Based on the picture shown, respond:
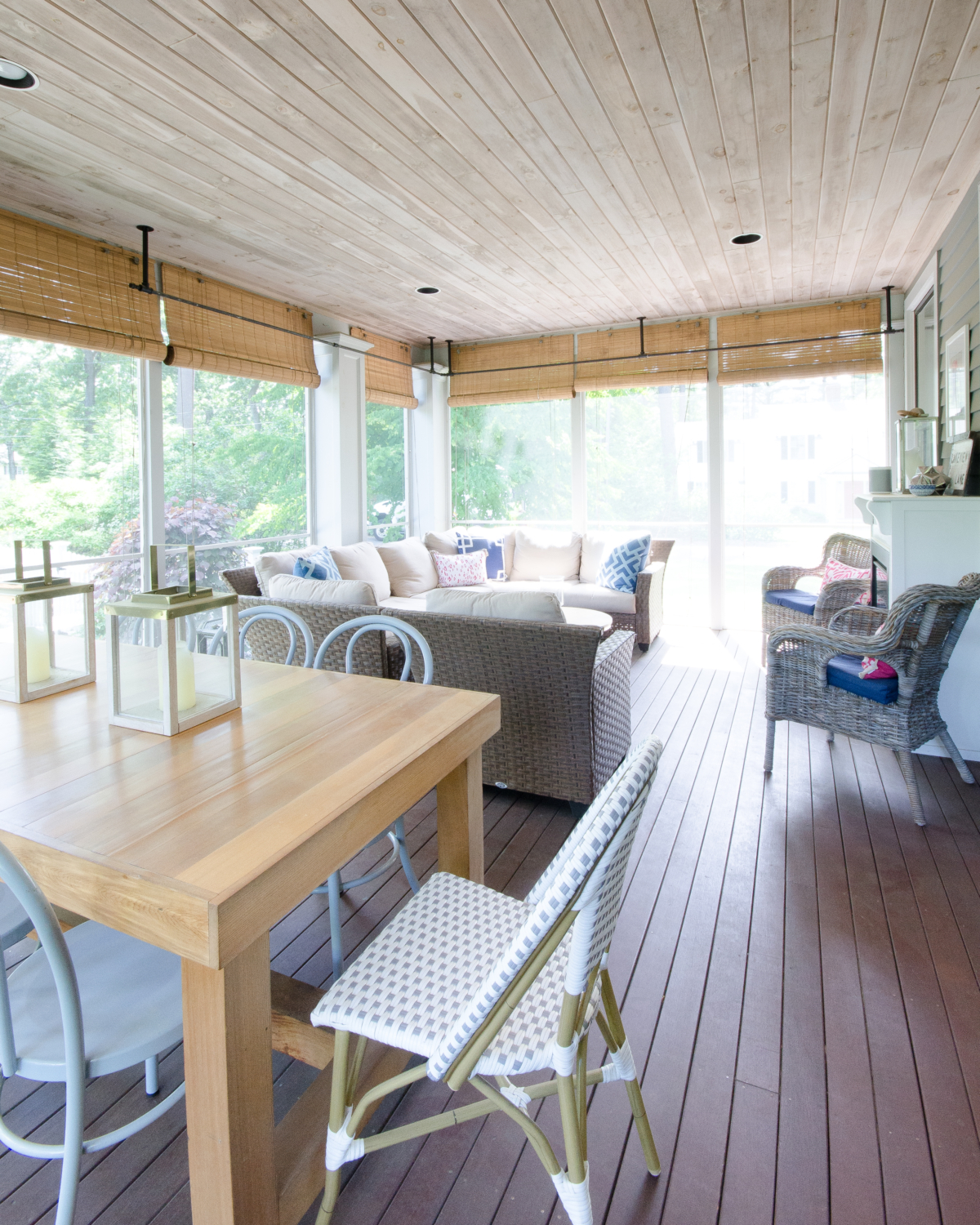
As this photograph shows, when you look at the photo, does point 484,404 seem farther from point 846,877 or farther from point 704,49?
point 846,877

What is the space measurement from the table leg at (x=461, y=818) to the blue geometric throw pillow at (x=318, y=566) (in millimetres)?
2571

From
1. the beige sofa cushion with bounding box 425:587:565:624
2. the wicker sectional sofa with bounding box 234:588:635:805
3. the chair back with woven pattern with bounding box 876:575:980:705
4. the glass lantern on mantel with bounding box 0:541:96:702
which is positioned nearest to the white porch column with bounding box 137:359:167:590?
the wicker sectional sofa with bounding box 234:588:635:805

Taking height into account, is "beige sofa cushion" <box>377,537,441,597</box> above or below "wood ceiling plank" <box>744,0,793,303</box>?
below

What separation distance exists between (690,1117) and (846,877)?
114 centimetres

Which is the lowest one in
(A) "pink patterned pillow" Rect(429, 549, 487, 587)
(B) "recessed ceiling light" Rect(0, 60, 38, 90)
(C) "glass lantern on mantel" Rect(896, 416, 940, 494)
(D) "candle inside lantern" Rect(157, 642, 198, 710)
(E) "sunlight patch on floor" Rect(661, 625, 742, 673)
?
(E) "sunlight patch on floor" Rect(661, 625, 742, 673)

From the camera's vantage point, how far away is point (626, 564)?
5434 millimetres

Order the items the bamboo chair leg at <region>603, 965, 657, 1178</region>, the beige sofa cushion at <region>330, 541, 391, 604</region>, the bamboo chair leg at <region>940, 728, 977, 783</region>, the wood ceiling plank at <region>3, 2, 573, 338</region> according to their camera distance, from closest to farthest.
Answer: the bamboo chair leg at <region>603, 965, 657, 1178</region>
the bamboo chair leg at <region>940, 728, 977, 783</region>
the wood ceiling plank at <region>3, 2, 573, 338</region>
the beige sofa cushion at <region>330, 541, 391, 604</region>

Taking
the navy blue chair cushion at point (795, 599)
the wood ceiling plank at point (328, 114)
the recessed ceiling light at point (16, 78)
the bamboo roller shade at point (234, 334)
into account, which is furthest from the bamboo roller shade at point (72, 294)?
the navy blue chair cushion at point (795, 599)

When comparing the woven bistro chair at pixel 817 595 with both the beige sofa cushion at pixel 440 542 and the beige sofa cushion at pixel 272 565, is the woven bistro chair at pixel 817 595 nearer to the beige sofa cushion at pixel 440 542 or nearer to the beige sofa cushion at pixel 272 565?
the beige sofa cushion at pixel 440 542

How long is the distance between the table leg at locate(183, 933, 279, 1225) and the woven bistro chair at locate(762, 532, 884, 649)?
152 inches

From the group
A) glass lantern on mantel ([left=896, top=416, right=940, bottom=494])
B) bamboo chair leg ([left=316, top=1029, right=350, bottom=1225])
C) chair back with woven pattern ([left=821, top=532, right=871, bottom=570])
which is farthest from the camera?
chair back with woven pattern ([left=821, top=532, right=871, bottom=570])

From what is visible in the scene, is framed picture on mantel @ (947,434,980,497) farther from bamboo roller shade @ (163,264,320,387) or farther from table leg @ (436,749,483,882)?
bamboo roller shade @ (163,264,320,387)

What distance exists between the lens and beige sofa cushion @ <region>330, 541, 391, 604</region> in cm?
512

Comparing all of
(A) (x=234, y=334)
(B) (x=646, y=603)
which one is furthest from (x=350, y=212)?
(B) (x=646, y=603)
